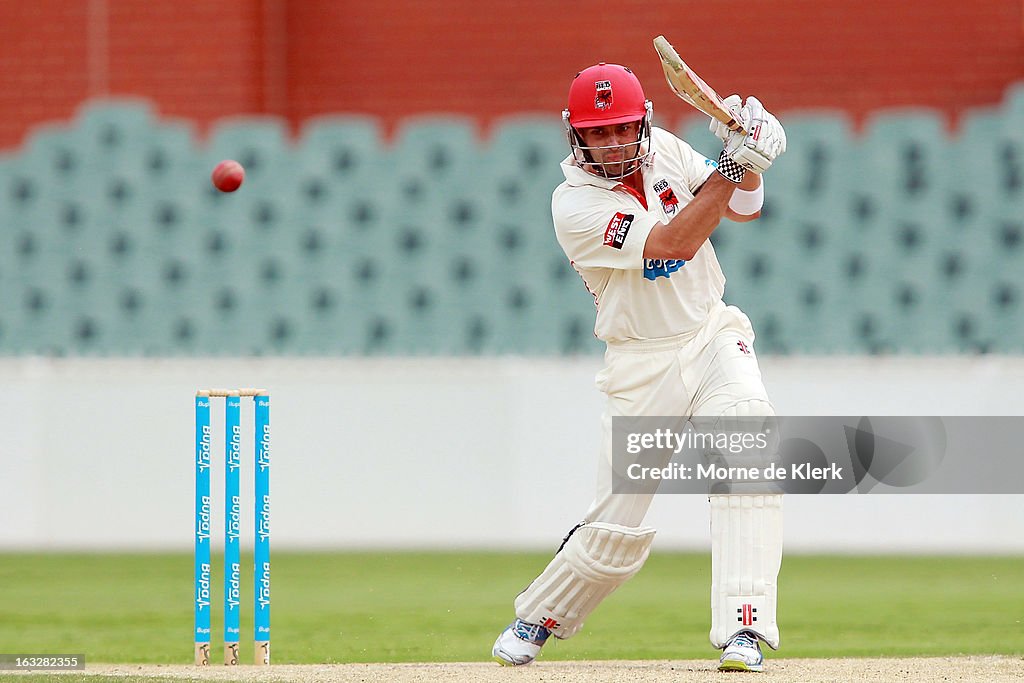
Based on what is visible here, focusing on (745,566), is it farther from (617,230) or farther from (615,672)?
(617,230)

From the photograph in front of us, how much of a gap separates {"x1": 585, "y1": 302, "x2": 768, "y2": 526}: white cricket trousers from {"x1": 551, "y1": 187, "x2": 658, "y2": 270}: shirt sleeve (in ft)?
0.89

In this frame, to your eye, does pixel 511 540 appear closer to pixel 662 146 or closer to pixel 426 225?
pixel 426 225

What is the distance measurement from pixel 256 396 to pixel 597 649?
148 centimetres

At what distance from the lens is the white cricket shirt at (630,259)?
4.38 metres

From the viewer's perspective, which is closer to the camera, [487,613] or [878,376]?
[487,613]

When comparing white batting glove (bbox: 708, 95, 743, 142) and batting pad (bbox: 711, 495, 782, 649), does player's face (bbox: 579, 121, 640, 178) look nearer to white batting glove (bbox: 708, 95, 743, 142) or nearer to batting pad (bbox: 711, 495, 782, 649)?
white batting glove (bbox: 708, 95, 743, 142)

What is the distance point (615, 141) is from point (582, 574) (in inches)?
47.3

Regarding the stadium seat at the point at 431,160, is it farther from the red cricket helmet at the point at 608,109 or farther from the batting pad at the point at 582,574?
the batting pad at the point at 582,574

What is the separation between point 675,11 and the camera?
950 centimetres

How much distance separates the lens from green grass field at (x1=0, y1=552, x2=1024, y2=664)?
5332 millimetres

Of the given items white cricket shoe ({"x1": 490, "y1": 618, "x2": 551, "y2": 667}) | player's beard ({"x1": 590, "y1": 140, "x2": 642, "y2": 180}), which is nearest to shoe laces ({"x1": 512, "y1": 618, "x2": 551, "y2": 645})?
white cricket shoe ({"x1": 490, "y1": 618, "x2": 551, "y2": 667})

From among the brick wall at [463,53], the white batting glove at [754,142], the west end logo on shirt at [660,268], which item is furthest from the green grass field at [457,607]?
the brick wall at [463,53]

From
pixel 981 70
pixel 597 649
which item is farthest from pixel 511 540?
pixel 981 70

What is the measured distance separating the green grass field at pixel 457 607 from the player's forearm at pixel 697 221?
1.47 m
